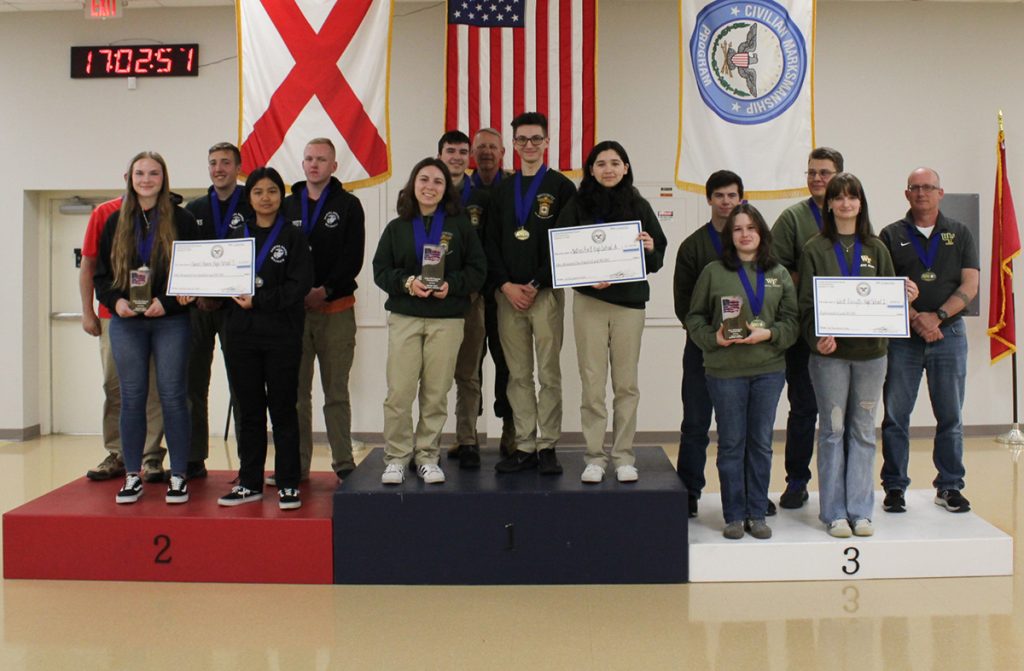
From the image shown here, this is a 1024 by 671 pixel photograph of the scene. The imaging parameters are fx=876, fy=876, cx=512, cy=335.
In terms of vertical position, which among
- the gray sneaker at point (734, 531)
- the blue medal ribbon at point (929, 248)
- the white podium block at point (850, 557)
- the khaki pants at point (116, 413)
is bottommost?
the white podium block at point (850, 557)

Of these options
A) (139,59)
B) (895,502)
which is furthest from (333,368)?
(139,59)

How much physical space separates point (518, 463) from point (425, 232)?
3.83ft

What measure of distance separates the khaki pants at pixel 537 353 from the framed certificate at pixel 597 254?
25 cm

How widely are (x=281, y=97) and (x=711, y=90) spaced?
246 cm

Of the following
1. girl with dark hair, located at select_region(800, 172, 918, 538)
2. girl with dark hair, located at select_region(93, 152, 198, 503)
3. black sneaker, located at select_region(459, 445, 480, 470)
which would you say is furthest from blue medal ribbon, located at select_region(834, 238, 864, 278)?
girl with dark hair, located at select_region(93, 152, 198, 503)

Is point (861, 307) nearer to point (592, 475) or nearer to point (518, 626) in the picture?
point (592, 475)

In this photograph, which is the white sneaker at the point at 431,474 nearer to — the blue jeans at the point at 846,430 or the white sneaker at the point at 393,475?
the white sneaker at the point at 393,475

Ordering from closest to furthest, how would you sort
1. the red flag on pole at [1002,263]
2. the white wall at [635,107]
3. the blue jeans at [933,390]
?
the blue jeans at [933,390]
the red flag on pole at [1002,263]
the white wall at [635,107]

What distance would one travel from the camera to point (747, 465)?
12.7 feet

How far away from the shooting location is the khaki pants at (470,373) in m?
4.37

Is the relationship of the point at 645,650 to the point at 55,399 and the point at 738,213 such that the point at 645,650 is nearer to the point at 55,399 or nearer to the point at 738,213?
the point at 738,213

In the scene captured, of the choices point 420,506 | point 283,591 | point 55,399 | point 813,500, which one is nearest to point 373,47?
point 420,506

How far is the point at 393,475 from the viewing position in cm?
389

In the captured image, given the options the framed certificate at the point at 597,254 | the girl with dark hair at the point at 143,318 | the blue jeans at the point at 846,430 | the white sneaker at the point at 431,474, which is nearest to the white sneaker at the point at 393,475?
the white sneaker at the point at 431,474
